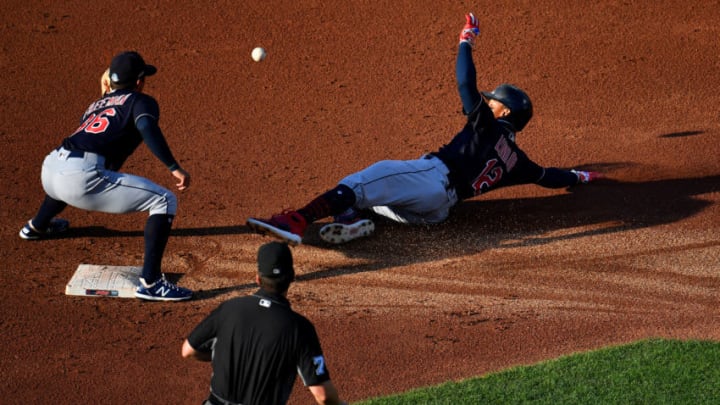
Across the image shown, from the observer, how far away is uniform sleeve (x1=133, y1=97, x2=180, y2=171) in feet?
23.1

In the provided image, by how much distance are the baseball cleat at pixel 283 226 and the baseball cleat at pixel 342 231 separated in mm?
525

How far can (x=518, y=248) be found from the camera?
8133mm

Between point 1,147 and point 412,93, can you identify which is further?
point 412,93

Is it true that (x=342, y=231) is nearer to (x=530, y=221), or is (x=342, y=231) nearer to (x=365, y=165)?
(x=365, y=165)

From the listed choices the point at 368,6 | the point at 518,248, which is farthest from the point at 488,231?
the point at 368,6

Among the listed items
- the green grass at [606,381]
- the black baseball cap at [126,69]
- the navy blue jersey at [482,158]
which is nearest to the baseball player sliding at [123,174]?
the black baseball cap at [126,69]

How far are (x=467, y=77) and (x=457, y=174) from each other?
3.01ft

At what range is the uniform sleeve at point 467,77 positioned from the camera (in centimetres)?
794

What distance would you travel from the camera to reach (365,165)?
31.0 ft

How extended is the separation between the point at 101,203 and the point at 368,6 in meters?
5.80

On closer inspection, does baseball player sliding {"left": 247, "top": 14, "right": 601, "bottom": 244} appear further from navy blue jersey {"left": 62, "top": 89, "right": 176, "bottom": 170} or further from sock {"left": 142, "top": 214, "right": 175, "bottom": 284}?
navy blue jersey {"left": 62, "top": 89, "right": 176, "bottom": 170}

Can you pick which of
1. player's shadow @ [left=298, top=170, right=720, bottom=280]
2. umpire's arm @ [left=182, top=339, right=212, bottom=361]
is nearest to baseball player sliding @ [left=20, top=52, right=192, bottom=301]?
player's shadow @ [left=298, top=170, right=720, bottom=280]

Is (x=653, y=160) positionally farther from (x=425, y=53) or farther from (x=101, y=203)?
(x=101, y=203)

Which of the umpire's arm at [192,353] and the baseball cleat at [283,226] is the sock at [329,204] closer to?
the baseball cleat at [283,226]
